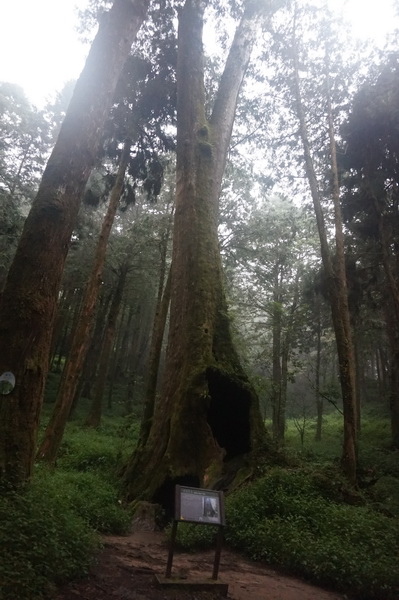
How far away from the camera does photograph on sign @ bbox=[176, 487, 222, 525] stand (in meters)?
4.10

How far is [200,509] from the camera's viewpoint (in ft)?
13.8

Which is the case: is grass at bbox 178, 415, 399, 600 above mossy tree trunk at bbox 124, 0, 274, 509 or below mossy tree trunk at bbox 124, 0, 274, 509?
below

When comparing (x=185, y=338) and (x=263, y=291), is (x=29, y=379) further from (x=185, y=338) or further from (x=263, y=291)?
(x=263, y=291)

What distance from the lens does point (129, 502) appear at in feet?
22.6

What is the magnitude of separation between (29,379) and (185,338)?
399 centimetres

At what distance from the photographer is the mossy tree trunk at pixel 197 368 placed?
22.7ft

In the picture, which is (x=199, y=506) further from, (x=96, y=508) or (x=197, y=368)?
(x=197, y=368)

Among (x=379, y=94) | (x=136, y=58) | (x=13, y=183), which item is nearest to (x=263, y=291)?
(x=379, y=94)

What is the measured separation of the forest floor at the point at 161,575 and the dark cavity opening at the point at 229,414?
218 centimetres

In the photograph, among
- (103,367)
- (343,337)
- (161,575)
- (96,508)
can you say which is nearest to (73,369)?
(96,508)

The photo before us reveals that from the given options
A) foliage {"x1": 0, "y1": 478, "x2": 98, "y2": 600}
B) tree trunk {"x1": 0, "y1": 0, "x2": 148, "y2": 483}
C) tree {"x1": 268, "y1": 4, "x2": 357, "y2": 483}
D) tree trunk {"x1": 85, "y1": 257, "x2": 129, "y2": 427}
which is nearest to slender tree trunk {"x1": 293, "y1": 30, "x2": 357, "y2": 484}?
tree {"x1": 268, "y1": 4, "x2": 357, "y2": 483}

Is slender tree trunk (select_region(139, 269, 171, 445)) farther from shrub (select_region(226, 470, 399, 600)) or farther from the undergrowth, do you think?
shrub (select_region(226, 470, 399, 600))

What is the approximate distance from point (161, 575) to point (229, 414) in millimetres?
3866

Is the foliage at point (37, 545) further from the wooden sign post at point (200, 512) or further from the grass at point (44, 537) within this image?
the wooden sign post at point (200, 512)
